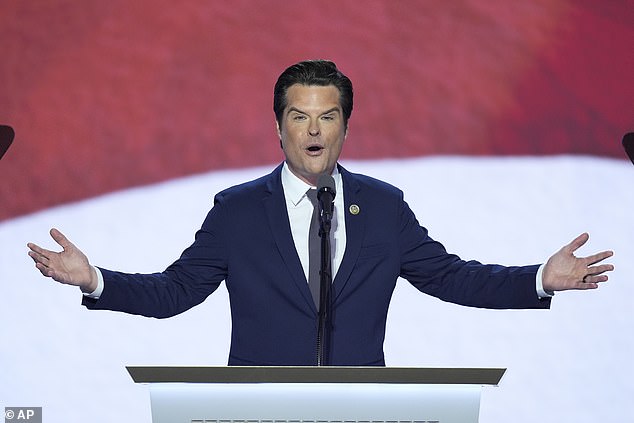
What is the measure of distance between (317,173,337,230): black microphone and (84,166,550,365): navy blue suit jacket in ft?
1.54

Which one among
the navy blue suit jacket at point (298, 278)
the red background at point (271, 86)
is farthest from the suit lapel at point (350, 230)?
the red background at point (271, 86)

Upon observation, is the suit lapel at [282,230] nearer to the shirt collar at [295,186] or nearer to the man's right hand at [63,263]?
the shirt collar at [295,186]

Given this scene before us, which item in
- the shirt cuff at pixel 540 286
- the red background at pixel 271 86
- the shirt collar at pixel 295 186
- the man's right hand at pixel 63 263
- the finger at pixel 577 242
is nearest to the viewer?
the man's right hand at pixel 63 263

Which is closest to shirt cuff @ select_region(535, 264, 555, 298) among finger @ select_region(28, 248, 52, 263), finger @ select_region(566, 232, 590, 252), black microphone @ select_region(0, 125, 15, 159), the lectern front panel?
finger @ select_region(566, 232, 590, 252)

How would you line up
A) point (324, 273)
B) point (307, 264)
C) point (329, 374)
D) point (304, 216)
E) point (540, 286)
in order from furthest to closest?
1. point (304, 216)
2. point (307, 264)
3. point (540, 286)
4. point (324, 273)
5. point (329, 374)

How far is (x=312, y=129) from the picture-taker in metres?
2.62

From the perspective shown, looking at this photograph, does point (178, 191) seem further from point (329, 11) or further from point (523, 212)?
point (523, 212)

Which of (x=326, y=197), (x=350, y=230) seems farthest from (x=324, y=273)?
(x=350, y=230)

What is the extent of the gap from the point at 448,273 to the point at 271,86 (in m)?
1.21

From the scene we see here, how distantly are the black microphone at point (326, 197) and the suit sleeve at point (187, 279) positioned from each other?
0.61 m

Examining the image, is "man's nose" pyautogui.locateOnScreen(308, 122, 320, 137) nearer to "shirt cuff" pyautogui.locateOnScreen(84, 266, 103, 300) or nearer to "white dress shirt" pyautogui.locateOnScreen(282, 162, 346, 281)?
"white dress shirt" pyautogui.locateOnScreen(282, 162, 346, 281)

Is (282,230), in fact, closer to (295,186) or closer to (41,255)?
(295,186)

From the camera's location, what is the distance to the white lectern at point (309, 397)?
5.51ft

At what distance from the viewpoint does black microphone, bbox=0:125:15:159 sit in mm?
3533
